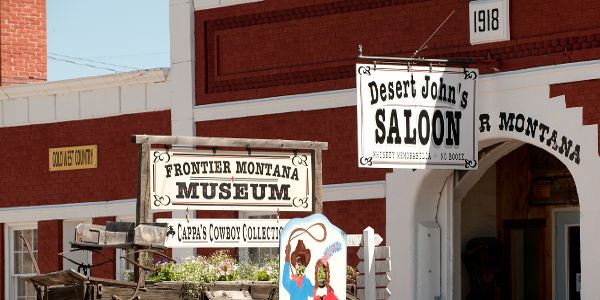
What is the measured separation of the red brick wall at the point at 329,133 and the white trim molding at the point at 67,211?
3.03m

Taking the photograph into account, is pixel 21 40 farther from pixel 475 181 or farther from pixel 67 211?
pixel 475 181

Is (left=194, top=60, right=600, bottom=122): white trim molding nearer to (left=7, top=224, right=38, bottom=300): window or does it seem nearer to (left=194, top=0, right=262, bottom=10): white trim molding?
(left=194, top=0, right=262, bottom=10): white trim molding

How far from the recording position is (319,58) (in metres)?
20.6

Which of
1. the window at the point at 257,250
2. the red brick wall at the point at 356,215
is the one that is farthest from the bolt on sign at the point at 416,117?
the window at the point at 257,250

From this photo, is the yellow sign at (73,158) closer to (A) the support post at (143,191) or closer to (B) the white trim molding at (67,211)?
(B) the white trim molding at (67,211)

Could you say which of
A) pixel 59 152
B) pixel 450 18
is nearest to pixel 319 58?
pixel 450 18

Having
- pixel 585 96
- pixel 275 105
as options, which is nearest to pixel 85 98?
pixel 275 105

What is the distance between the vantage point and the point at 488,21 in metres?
18.6

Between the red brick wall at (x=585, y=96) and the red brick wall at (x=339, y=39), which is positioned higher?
the red brick wall at (x=339, y=39)

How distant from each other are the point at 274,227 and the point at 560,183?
23.4ft

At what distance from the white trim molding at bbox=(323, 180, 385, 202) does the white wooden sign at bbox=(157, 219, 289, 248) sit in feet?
17.6

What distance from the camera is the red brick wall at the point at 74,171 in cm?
2336

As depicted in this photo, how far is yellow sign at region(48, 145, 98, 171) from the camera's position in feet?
78.4

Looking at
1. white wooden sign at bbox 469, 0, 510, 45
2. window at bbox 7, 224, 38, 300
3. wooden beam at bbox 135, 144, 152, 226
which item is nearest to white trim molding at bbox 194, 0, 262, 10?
white wooden sign at bbox 469, 0, 510, 45
